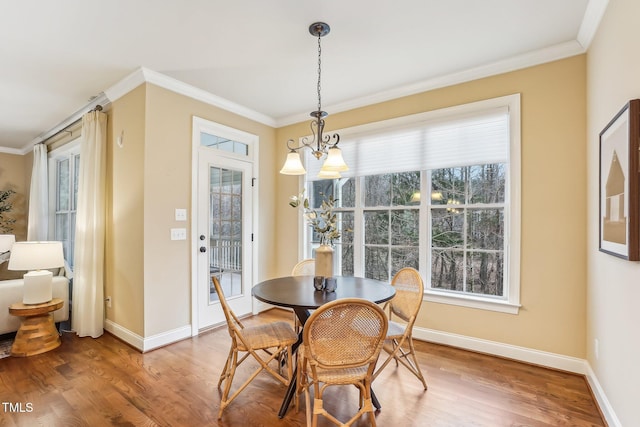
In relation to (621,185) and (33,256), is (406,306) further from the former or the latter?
(33,256)

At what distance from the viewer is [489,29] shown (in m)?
2.33

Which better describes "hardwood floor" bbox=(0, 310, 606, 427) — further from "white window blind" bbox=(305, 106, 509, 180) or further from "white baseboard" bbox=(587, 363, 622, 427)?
"white window blind" bbox=(305, 106, 509, 180)

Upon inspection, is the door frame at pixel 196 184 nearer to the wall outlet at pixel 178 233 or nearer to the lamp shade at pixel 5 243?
the wall outlet at pixel 178 233

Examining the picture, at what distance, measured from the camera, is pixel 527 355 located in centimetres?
269

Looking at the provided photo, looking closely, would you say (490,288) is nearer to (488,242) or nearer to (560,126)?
(488,242)

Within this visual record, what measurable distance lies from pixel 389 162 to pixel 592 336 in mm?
2272

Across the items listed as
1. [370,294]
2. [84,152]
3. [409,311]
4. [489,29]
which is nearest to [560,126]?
[489,29]

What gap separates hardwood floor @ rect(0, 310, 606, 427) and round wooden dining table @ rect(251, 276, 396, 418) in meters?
0.27

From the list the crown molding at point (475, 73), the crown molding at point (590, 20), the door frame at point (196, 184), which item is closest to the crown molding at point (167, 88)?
the door frame at point (196, 184)

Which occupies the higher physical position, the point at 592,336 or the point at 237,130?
the point at 237,130

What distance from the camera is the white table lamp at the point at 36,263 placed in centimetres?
291

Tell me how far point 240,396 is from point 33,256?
244 cm

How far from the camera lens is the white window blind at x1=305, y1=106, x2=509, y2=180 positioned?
9.46ft

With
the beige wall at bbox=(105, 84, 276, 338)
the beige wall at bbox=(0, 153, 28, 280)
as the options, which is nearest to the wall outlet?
the beige wall at bbox=(105, 84, 276, 338)
